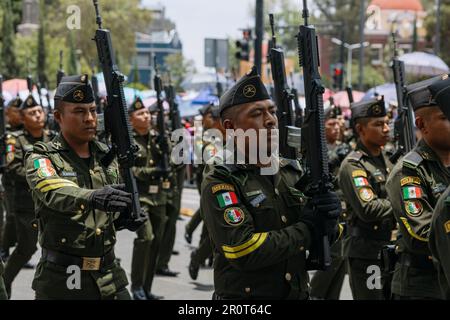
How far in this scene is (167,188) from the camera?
30.8 feet

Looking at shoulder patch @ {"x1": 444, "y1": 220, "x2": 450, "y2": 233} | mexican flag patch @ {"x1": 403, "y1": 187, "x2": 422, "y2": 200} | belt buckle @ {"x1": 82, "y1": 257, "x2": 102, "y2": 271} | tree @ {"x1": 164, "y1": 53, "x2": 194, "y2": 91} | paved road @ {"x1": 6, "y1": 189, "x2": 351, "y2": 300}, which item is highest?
shoulder patch @ {"x1": 444, "y1": 220, "x2": 450, "y2": 233}

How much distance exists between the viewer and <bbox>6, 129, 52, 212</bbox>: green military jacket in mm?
9070

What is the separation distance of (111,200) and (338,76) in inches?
901

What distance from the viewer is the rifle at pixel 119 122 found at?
505 centimetres

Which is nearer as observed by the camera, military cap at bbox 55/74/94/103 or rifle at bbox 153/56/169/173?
military cap at bbox 55/74/94/103

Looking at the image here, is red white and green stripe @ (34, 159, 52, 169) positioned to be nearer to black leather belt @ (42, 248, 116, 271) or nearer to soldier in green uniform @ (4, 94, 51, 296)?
black leather belt @ (42, 248, 116, 271)

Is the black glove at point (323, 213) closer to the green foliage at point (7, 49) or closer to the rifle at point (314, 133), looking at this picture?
the rifle at point (314, 133)

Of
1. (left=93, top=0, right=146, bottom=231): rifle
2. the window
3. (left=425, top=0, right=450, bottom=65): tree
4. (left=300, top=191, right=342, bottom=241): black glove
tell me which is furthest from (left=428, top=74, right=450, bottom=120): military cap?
the window

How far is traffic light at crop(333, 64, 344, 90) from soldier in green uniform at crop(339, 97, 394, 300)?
18.6 m

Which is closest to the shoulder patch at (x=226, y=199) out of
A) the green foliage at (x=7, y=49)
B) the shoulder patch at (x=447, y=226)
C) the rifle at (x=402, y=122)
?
the shoulder patch at (x=447, y=226)

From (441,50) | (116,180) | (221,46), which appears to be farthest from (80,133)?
(441,50)

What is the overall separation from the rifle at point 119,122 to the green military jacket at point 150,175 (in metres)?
3.82

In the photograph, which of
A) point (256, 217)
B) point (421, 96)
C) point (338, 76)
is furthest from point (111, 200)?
point (338, 76)

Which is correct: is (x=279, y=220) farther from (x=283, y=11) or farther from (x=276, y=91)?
(x=283, y=11)
